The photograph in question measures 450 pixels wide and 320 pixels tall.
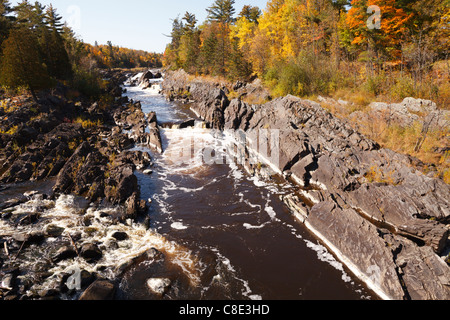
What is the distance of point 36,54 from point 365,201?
40504mm

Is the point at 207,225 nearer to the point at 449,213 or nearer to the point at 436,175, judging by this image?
the point at 449,213

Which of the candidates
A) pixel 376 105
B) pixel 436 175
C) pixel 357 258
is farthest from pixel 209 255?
pixel 376 105

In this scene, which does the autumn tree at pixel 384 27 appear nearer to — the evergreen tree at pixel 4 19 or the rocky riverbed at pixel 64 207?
the rocky riverbed at pixel 64 207

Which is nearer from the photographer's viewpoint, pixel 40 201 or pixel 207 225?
pixel 207 225

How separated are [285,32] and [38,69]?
3858 cm

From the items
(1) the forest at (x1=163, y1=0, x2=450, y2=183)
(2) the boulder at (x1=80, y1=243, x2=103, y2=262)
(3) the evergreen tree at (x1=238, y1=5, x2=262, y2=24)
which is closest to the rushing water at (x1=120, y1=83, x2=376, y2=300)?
(2) the boulder at (x1=80, y1=243, x2=103, y2=262)

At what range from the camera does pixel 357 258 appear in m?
10.5

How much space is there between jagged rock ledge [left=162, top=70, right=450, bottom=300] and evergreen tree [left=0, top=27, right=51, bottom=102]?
2907cm

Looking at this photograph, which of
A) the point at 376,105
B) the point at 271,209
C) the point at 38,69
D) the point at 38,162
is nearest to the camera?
the point at 271,209

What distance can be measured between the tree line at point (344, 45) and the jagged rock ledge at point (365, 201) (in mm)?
7464

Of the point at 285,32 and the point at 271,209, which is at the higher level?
the point at 285,32

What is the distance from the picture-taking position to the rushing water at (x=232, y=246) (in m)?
9.60
